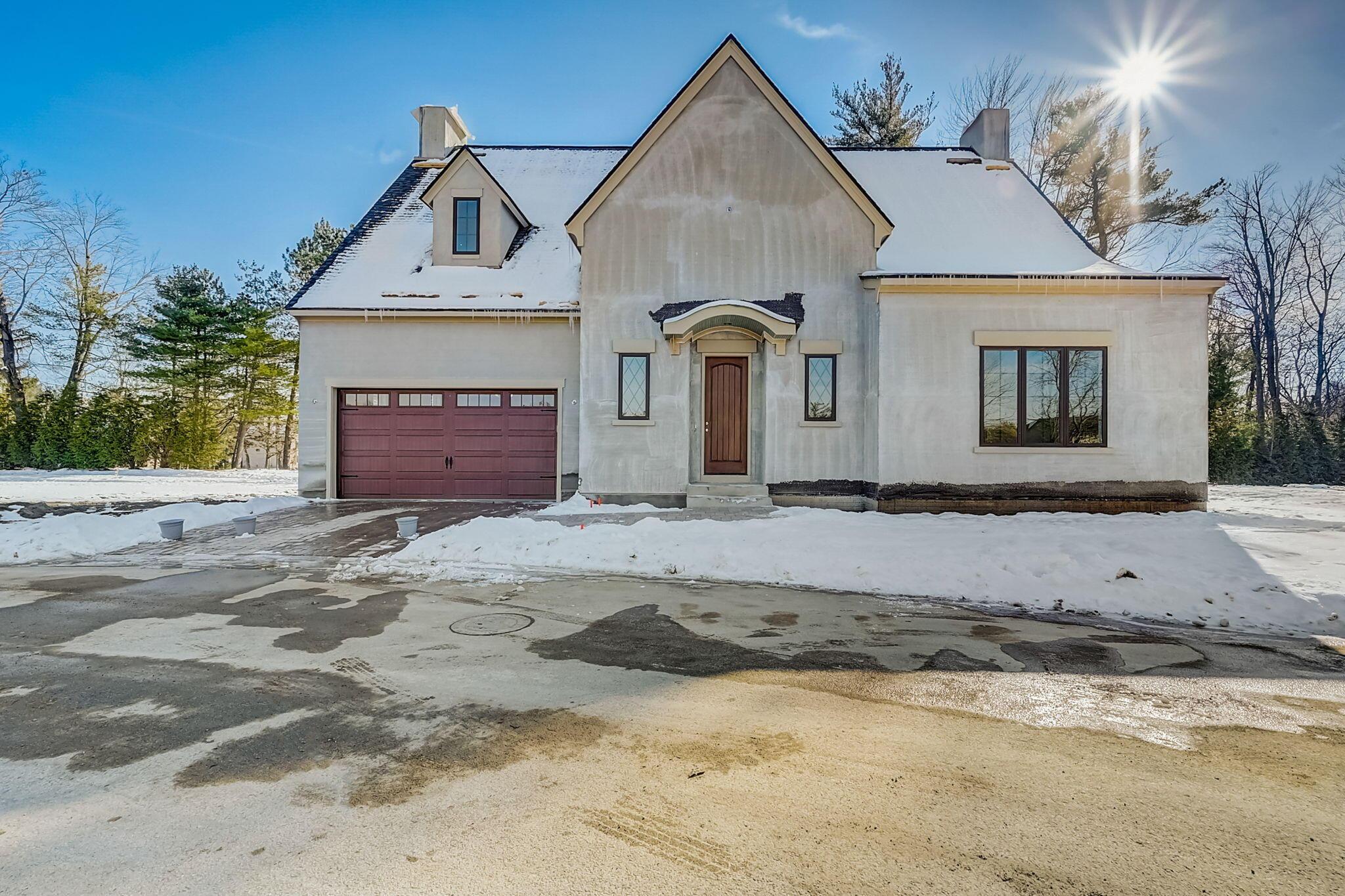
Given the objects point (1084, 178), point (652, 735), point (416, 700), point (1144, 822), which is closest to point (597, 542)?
point (416, 700)

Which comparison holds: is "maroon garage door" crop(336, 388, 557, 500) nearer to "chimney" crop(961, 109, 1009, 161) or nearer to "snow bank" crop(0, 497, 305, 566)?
"snow bank" crop(0, 497, 305, 566)

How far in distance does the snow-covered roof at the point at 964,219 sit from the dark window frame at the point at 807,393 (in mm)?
1733

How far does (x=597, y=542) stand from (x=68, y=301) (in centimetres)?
3109

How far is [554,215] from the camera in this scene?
51.8ft

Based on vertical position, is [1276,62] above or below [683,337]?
above

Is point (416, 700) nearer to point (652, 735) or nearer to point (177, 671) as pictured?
point (652, 735)

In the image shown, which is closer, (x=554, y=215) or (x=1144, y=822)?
(x=1144, y=822)

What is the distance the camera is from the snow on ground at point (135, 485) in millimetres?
13086

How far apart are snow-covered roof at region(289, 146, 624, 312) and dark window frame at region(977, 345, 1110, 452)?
840 centimetres

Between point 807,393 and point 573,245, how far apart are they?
23.3 ft

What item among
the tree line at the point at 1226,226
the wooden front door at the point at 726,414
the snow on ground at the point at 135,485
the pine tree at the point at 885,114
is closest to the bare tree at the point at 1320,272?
the tree line at the point at 1226,226

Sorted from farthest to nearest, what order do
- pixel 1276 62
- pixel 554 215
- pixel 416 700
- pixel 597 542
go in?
pixel 1276 62 < pixel 554 215 < pixel 597 542 < pixel 416 700

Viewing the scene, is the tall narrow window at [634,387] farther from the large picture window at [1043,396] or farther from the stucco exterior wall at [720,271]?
the large picture window at [1043,396]

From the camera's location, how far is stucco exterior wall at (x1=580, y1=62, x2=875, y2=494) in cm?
1160
